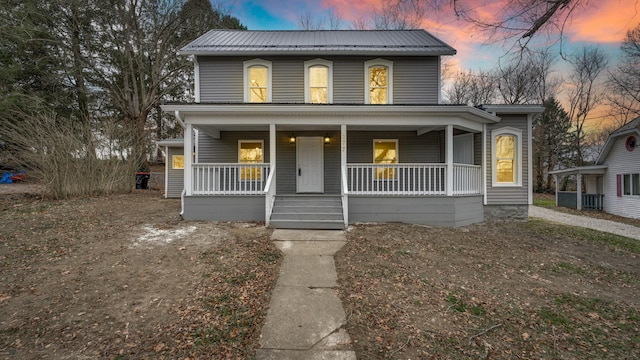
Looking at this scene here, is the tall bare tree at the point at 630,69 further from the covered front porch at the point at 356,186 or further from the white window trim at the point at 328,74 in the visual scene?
the white window trim at the point at 328,74

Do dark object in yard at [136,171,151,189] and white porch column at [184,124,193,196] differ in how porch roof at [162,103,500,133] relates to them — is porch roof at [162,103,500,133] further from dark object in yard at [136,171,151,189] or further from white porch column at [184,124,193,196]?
dark object in yard at [136,171,151,189]

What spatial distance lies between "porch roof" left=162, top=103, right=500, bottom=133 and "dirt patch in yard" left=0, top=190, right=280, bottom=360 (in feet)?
10.5

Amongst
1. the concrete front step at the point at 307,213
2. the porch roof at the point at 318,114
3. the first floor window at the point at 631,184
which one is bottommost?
the concrete front step at the point at 307,213

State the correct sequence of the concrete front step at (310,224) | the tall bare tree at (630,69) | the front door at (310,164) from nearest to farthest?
the concrete front step at (310,224), the front door at (310,164), the tall bare tree at (630,69)

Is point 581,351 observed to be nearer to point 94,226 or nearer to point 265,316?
point 265,316

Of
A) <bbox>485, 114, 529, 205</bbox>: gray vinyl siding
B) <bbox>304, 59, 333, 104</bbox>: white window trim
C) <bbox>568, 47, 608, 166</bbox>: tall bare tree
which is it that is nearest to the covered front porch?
<bbox>485, 114, 529, 205</bbox>: gray vinyl siding

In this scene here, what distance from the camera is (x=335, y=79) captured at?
10523 mm

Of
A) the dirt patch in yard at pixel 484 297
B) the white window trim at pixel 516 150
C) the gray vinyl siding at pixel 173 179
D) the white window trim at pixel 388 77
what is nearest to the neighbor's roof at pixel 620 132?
the white window trim at pixel 516 150

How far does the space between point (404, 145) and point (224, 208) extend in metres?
7.12

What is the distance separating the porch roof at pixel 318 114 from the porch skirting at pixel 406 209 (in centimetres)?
227

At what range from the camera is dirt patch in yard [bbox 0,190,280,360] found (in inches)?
110

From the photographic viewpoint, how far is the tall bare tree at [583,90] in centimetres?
2331

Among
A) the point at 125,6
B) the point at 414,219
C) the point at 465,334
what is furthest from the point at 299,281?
the point at 125,6

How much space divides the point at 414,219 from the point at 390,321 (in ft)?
16.2
